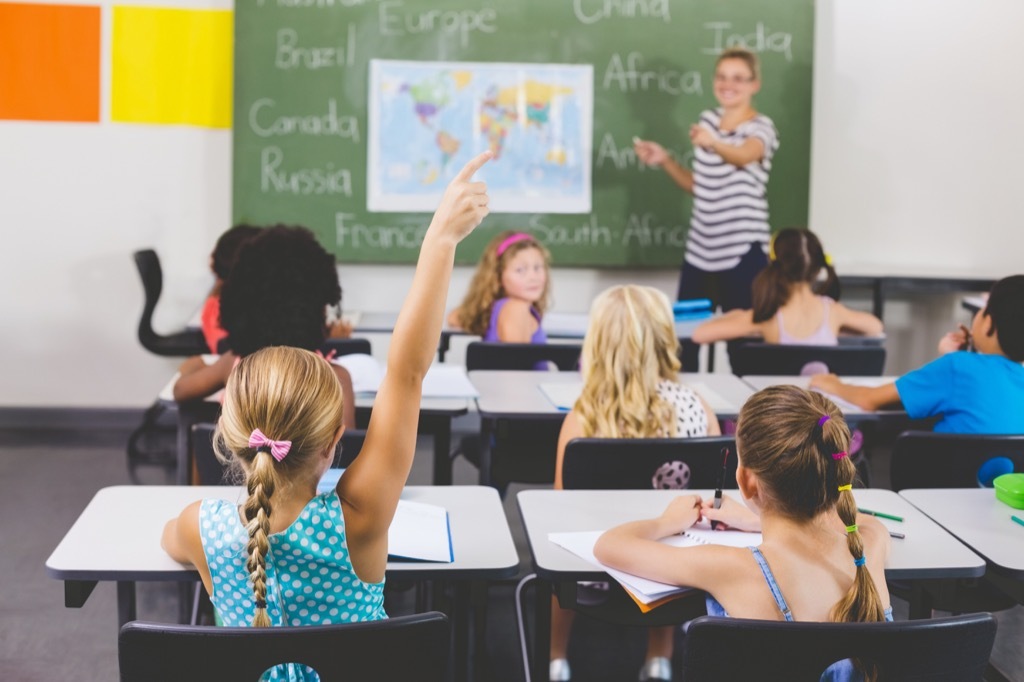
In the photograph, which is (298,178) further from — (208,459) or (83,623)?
(208,459)

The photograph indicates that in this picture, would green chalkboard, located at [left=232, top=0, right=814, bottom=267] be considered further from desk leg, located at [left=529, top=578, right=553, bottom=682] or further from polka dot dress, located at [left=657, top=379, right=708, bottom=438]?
desk leg, located at [left=529, top=578, right=553, bottom=682]

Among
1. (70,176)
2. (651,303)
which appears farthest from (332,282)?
(70,176)

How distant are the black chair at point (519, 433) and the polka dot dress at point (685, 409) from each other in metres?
0.43

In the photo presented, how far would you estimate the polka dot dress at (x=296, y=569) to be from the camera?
1.70 metres

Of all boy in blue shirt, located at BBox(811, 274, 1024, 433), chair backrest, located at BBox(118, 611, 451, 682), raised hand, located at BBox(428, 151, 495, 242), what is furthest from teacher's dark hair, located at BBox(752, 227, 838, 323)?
chair backrest, located at BBox(118, 611, 451, 682)

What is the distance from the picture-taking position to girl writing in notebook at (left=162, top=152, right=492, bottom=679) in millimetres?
1628

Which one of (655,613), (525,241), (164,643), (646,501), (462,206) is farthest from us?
(525,241)

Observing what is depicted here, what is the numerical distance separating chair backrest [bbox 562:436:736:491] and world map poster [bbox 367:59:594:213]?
3194 millimetres

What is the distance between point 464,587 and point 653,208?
3.89 metres

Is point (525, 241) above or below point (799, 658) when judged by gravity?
above

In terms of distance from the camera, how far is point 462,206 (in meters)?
1.55

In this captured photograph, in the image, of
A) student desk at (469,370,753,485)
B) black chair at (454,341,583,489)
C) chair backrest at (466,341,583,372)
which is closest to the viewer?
student desk at (469,370,753,485)

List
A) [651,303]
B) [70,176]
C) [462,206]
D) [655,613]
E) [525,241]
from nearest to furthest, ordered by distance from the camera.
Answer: [462,206] → [655,613] → [651,303] → [525,241] → [70,176]

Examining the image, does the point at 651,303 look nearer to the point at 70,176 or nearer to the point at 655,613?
the point at 655,613
